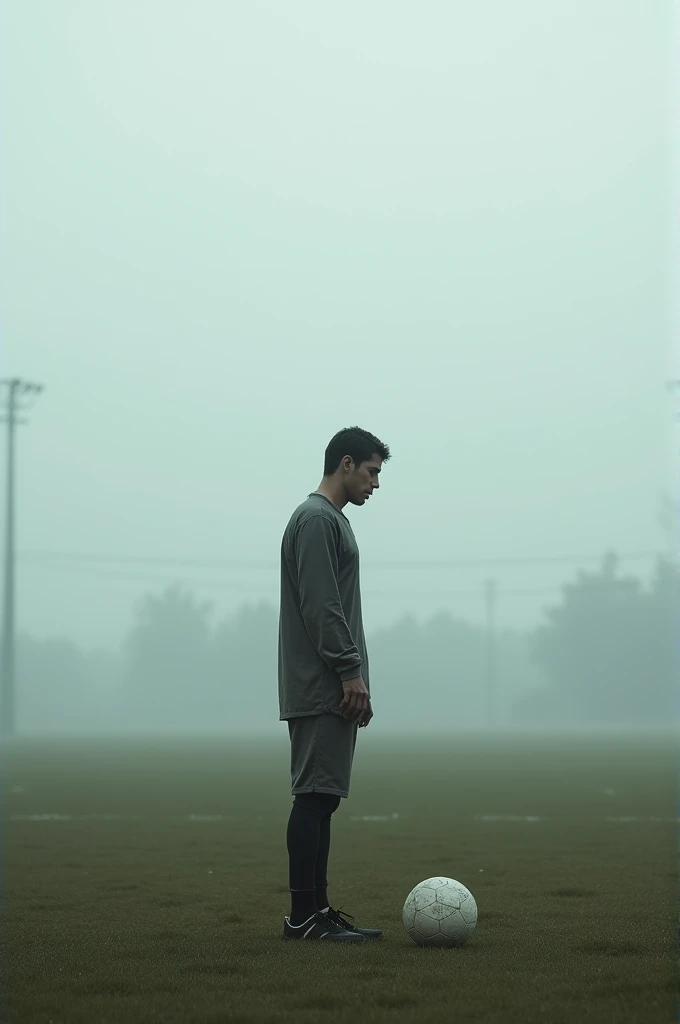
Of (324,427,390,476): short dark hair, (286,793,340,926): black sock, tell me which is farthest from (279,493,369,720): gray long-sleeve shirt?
(286,793,340,926): black sock

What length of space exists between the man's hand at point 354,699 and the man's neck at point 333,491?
975 millimetres

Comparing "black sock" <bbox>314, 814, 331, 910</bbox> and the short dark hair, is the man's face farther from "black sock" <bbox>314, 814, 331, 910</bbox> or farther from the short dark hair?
"black sock" <bbox>314, 814, 331, 910</bbox>

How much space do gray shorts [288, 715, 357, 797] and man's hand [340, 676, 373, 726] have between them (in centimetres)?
8

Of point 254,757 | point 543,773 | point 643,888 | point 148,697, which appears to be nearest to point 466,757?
point 254,757

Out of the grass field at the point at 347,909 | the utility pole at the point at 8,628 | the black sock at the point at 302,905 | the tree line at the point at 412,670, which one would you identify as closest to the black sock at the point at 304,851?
the black sock at the point at 302,905

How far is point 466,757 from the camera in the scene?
116 ft

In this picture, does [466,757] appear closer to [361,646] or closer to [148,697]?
[361,646]

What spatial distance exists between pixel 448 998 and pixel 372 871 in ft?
A: 17.3

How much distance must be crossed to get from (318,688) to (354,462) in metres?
1.18

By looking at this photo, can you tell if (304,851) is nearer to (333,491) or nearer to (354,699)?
(354,699)

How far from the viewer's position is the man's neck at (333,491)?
6828 millimetres

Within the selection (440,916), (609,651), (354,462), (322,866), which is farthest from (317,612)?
(609,651)

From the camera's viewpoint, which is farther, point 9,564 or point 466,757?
point 9,564

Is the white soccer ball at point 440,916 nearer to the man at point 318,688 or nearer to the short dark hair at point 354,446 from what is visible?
the man at point 318,688
